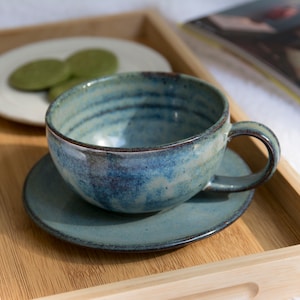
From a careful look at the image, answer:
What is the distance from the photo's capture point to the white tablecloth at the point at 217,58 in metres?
0.66

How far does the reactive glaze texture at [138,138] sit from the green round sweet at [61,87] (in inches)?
5.5

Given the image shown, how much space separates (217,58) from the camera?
2.68 feet

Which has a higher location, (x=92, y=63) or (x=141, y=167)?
(x=141, y=167)

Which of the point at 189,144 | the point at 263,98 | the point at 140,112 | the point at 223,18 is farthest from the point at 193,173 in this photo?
the point at 223,18

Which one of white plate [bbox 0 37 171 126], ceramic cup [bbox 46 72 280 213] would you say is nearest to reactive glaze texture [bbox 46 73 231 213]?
ceramic cup [bbox 46 72 280 213]

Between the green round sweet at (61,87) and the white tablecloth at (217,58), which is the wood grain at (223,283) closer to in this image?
the white tablecloth at (217,58)

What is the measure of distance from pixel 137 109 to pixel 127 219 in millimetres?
125

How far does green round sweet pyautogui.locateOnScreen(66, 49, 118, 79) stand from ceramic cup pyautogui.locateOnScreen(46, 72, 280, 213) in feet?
0.55

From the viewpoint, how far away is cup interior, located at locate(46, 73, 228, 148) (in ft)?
1.79

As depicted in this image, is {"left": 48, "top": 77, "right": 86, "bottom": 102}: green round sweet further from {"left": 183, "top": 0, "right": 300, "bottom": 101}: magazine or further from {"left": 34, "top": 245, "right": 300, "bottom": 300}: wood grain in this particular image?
{"left": 34, "top": 245, "right": 300, "bottom": 300}: wood grain

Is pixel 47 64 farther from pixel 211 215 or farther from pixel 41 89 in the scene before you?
pixel 211 215

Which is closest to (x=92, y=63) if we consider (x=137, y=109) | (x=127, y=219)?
(x=137, y=109)

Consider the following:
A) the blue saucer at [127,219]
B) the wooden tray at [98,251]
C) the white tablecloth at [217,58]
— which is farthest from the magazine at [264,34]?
the blue saucer at [127,219]

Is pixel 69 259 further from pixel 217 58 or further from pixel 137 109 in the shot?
pixel 217 58
